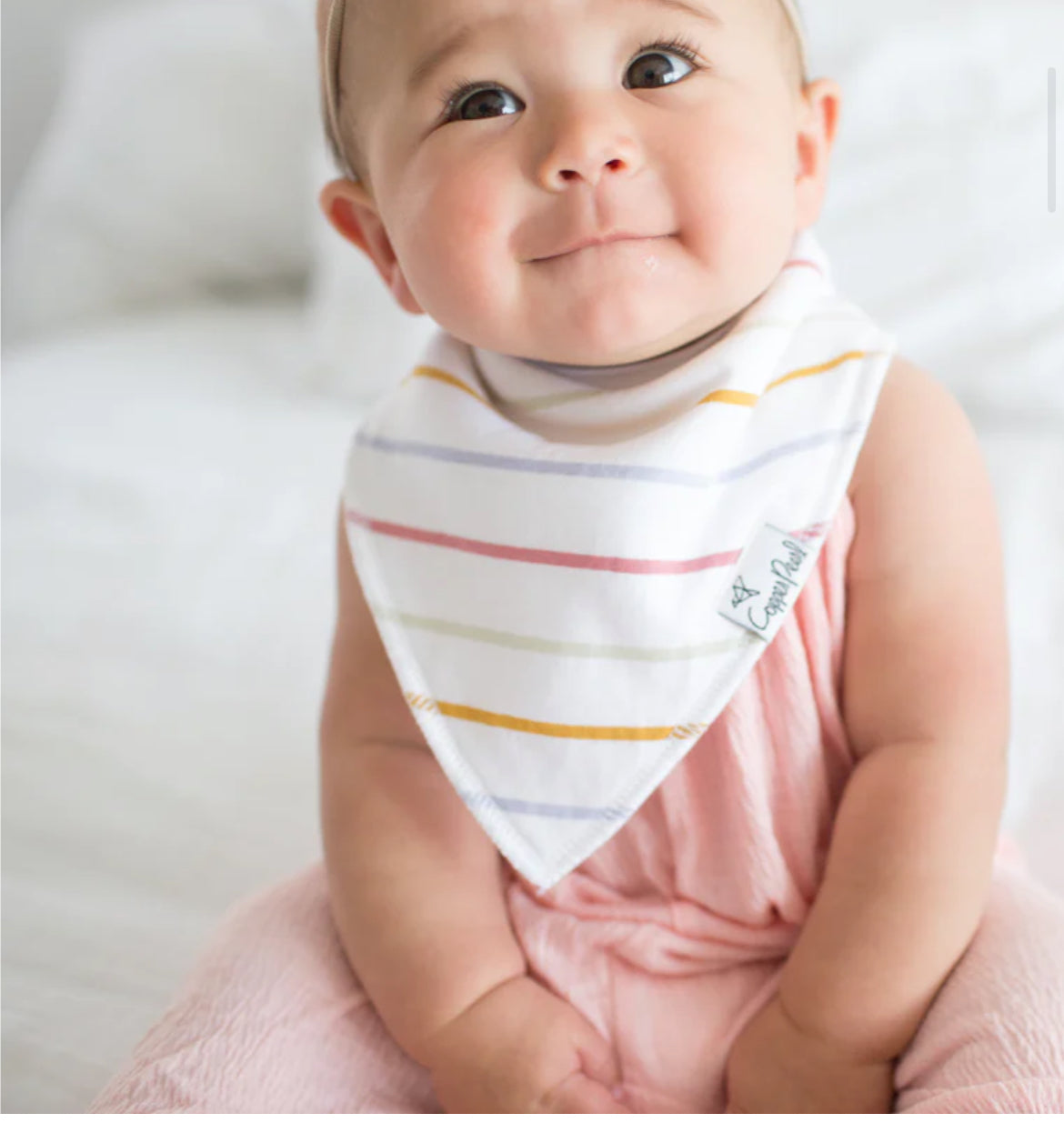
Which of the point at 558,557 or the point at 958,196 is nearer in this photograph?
the point at 558,557

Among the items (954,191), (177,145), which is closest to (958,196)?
(954,191)

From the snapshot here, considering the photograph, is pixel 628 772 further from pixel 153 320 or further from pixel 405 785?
pixel 153 320

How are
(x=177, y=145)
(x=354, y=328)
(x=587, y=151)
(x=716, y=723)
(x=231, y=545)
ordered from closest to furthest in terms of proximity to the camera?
1. (x=587, y=151)
2. (x=716, y=723)
3. (x=231, y=545)
4. (x=354, y=328)
5. (x=177, y=145)

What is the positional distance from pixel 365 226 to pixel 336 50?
115 mm

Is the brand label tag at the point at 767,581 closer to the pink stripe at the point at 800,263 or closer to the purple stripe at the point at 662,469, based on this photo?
the purple stripe at the point at 662,469

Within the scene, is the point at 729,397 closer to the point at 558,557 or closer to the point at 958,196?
the point at 558,557

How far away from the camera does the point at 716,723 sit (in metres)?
0.75

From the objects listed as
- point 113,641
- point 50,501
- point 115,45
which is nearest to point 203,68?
point 115,45

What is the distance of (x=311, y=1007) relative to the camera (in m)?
0.75

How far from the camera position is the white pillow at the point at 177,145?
78.8 inches

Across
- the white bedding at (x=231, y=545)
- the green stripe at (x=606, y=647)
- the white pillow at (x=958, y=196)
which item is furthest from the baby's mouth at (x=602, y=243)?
the white pillow at (x=958, y=196)

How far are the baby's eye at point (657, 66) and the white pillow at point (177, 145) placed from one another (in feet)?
Answer: 4.65

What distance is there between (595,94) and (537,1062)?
53 cm

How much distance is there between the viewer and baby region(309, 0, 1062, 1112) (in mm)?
672
